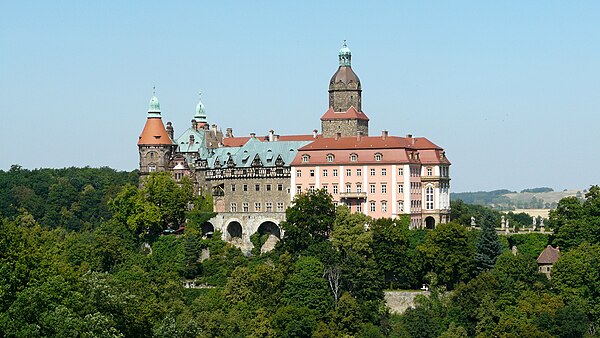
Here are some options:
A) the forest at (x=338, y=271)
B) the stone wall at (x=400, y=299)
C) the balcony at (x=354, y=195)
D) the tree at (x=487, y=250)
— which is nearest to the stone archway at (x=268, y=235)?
the forest at (x=338, y=271)

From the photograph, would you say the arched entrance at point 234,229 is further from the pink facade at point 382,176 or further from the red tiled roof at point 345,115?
the red tiled roof at point 345,115

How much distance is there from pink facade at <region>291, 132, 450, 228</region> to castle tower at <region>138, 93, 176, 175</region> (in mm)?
11599

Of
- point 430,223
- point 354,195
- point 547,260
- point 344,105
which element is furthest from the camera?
point 344,105

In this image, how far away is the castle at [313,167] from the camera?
9525 centimetres

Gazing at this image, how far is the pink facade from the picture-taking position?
3725 inches

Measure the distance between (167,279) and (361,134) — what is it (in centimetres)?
2138

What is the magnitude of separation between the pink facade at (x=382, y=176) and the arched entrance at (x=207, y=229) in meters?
6.86

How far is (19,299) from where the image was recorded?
5428cm

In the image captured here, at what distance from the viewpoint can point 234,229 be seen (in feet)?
326

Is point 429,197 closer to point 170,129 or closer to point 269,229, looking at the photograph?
point 269,229

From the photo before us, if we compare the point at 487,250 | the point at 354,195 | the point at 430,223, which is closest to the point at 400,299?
the point at 487,250

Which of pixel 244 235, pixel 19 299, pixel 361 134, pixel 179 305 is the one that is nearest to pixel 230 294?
pixel 179 305

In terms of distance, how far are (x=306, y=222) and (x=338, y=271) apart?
6.09 meters

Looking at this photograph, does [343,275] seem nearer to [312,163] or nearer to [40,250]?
[312,163]
